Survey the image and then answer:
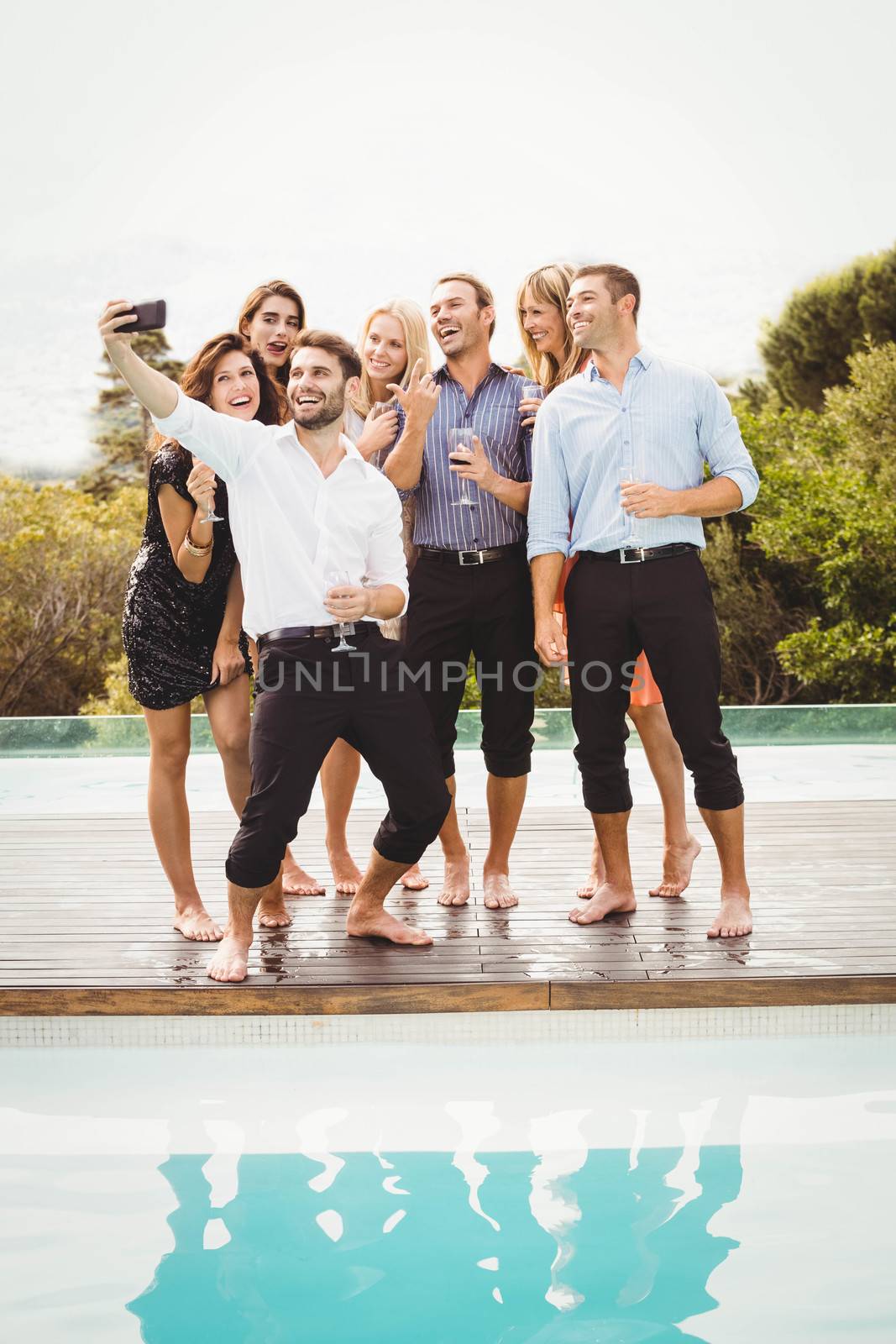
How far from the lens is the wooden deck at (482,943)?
3111 mm

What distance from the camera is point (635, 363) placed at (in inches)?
134

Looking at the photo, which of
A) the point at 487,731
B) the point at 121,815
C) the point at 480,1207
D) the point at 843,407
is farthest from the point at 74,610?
the point at 480,1207

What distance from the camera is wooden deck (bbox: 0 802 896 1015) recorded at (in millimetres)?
3111

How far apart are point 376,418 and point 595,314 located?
68 cm

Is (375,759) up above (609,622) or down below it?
below

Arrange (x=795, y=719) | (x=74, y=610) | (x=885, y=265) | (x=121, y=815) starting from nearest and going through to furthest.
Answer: (x=121, y=815), (x=795, y=719), (x=74, y=610), (x=885, y=265)

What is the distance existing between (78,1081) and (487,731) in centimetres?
147

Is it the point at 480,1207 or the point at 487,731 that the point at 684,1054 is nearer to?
the point at 480,1207

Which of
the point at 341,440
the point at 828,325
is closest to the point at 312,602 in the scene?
the point at 341,440

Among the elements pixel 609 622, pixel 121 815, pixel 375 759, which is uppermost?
pixel 609 622

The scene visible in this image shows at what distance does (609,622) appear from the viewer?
11.0 ft

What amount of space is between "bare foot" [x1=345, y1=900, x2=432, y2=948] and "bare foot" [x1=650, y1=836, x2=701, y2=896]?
87 centimetres

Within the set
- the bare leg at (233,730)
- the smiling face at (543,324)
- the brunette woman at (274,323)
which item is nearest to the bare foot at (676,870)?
the bare leg at (233,730)

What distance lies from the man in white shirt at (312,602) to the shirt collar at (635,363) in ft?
2.28
